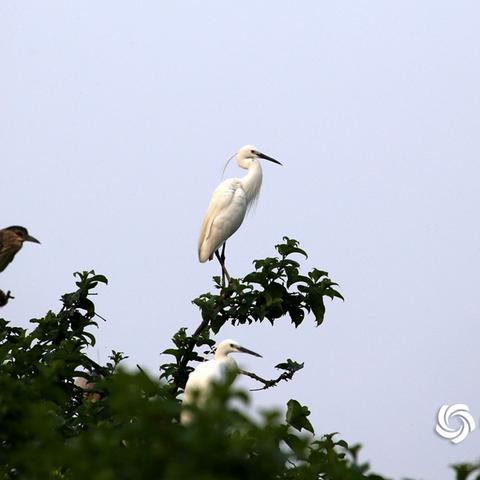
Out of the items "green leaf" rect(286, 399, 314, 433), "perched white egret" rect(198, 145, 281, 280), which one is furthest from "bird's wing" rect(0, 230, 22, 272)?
"perched white egret" rect(198, 145, 281, 280)

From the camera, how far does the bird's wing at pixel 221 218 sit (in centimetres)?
1485

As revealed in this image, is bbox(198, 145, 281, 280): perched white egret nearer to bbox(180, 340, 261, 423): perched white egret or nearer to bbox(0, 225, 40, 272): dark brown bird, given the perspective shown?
bbox(180, 340, 261, 423): perched white egret

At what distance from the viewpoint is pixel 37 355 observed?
33.2 feet

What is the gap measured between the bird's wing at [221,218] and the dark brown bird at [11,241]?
17.4 ft

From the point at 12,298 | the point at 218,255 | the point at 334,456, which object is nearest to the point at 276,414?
the point at 334,456

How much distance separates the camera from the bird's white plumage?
48.8ft

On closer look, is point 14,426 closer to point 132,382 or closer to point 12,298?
point 132,382

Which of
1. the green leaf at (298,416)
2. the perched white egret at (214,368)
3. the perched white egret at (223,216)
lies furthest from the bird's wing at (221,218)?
the green leaf at (298,416)

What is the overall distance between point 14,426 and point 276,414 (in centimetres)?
187

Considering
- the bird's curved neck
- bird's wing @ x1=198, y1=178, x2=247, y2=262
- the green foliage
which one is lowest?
the green foliage

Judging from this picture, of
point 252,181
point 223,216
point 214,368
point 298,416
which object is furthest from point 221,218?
point 298,416

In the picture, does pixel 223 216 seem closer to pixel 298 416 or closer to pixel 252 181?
pixel 252 181

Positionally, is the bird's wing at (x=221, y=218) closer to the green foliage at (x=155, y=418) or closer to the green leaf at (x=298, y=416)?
the green foliage at (x=155, y=418)

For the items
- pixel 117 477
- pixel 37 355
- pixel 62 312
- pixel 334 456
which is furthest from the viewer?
pixel 62 312
